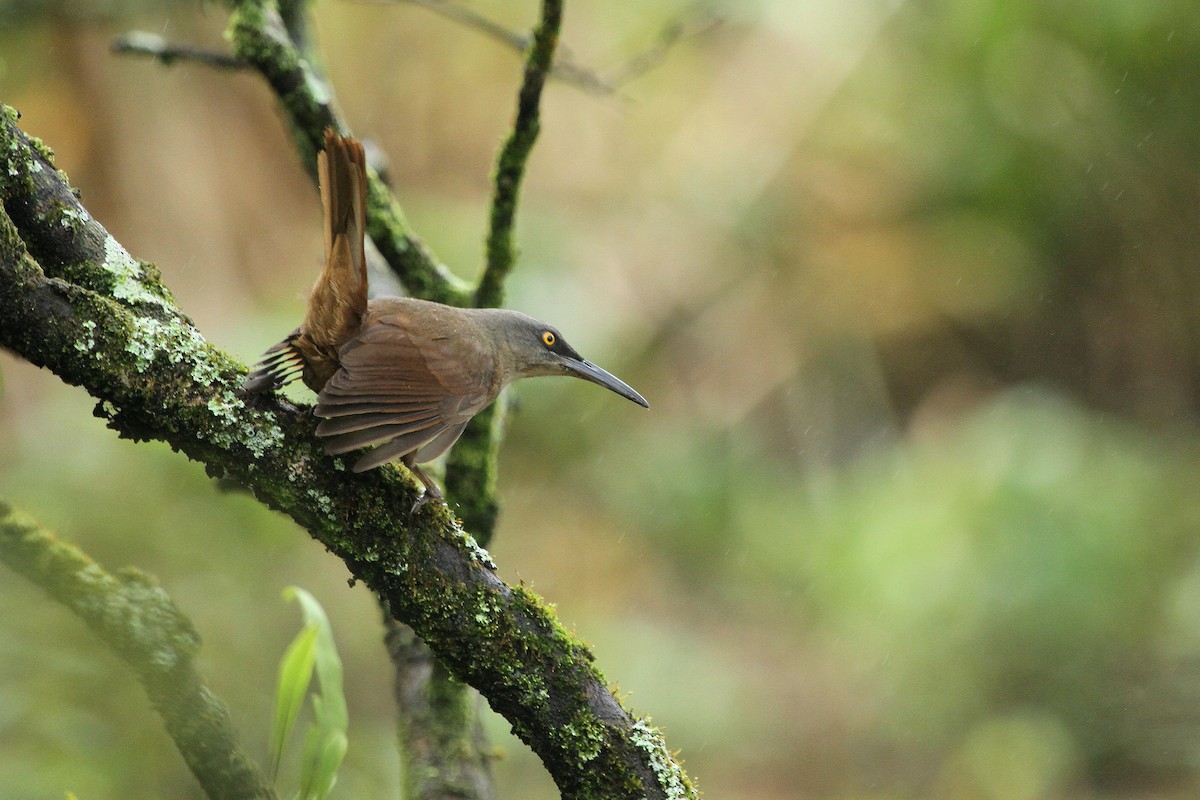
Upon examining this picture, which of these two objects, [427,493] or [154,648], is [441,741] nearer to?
[154,648]

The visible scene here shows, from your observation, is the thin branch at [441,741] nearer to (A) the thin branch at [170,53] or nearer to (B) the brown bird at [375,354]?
(B) the brown bird at [375,354]

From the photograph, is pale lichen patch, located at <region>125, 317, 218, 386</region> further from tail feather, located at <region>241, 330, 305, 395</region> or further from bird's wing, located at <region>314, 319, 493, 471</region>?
bird's wing, located at <region>314, 319, 493, 471</region>

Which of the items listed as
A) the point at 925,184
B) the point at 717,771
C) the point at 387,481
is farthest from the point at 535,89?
the point at 925,184

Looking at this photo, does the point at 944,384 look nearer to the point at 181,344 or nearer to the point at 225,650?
the point at 225,650

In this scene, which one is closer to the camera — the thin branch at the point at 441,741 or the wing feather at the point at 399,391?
the wing feather at the point at 399,391

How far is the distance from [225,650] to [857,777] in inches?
164

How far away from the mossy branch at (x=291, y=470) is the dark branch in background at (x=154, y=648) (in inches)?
16.5

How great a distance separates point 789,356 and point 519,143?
5951mm

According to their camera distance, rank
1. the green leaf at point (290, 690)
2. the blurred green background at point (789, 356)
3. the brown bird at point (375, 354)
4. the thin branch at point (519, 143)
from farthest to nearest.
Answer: the blurred green background at point (789, 356), the thin branch at point (519, 143), the green leaf at point (290, 690), the brown bird at point (375, 354)

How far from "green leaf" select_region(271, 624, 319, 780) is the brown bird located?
0.56 m

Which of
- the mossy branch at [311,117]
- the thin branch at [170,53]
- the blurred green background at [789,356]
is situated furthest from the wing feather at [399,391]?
the blurred green background at [789,356]

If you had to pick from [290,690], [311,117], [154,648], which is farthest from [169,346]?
[311,117]

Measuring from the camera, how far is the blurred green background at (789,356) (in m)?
6.06

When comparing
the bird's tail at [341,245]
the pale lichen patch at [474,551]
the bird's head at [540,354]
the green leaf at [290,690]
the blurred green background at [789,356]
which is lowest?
the green leaf at [290,690]
